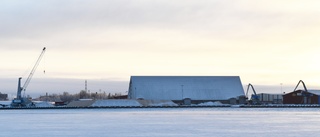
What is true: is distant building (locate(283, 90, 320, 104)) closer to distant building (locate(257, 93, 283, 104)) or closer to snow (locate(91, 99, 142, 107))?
distant building (locate(257, 93, 283, 104))

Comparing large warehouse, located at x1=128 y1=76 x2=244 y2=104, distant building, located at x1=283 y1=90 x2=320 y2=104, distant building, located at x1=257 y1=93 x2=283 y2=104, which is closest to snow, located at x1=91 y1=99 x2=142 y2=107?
large warehouse, located at x1=128 y1=76 x2=244 y2=104

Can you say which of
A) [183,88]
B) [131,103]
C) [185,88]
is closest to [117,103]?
[131,103]

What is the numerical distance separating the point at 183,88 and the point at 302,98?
2386cm

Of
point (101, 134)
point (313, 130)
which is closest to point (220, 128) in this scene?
point (313, 130)

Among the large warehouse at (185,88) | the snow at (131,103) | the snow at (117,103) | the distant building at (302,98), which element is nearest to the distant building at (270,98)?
the distant building at (302,98)

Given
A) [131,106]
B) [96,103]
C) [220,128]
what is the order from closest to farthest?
[220,128], [131,106], [96,103]

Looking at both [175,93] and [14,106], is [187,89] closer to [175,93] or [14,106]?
[175,93]

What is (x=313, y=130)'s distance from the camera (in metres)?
40.3

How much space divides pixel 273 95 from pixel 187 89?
24.4 metres

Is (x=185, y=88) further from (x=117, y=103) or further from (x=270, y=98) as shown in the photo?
(x=270, y=98)

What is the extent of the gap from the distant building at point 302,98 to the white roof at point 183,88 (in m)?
9.59

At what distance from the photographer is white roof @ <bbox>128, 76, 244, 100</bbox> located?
12216 centimetres

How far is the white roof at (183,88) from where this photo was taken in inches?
4810

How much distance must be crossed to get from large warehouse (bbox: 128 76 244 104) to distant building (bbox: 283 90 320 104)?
377 inches
